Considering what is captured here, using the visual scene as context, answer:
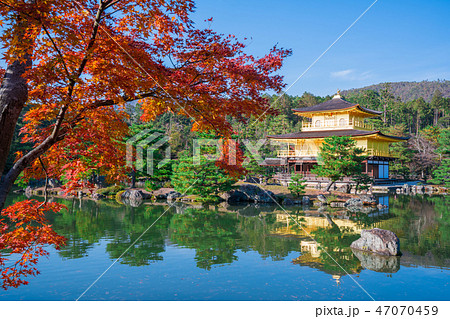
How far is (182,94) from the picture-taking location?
4281 mm

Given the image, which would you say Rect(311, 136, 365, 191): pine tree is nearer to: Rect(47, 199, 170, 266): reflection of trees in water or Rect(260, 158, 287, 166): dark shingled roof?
Rect(260, 158, 287, 166): dark shingled roof

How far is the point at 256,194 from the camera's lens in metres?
20.5

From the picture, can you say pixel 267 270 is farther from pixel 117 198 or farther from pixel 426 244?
pixel 117 198

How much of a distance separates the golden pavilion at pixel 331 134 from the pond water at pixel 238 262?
16439mm

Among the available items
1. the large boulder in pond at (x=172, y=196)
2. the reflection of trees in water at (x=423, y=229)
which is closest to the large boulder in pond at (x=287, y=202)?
the reflection of trees in water at (x=423, y=229)

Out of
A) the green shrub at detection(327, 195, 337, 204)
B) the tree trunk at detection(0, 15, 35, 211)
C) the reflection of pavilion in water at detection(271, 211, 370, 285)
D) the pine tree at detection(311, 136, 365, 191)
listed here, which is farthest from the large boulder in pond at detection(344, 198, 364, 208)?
the tree trunk at detection(0, 15, 35, 211)

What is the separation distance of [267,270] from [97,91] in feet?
16.6

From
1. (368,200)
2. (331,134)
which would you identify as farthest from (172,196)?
(331,134)

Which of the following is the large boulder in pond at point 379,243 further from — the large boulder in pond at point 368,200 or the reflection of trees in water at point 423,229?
the large boulder in pond at point 368,200

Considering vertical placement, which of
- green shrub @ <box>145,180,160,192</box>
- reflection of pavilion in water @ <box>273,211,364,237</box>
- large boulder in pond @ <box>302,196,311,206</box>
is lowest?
reflection of pavilion in water @ <box>273,211,364,237</box>

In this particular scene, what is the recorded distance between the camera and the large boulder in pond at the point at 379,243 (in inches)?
324

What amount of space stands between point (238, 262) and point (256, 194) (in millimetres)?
12942

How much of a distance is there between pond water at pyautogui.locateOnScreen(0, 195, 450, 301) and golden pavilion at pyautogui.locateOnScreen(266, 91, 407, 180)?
647 inches

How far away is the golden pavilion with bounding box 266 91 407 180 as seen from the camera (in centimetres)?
2973
